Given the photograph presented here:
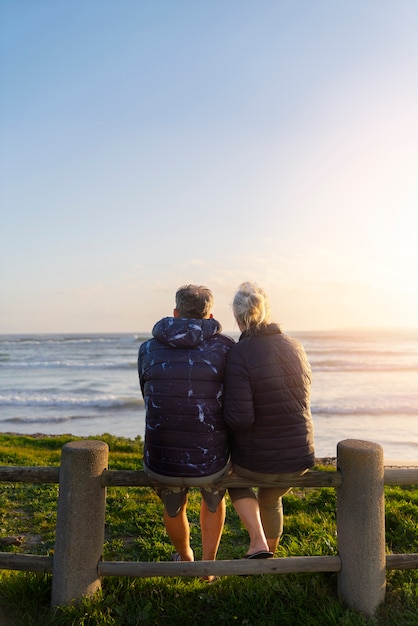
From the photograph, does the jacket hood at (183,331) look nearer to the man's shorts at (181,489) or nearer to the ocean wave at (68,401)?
the man's shorts at (181,489)

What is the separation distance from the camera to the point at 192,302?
360 centimetres

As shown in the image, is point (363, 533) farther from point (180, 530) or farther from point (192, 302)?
point (192, 302)

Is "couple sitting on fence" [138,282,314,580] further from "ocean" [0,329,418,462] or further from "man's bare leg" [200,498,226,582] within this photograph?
"ocean" [0,329,418,462]

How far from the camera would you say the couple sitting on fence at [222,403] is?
344 centimetres

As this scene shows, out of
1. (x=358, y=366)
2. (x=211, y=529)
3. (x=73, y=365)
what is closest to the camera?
(x=211, y=529)

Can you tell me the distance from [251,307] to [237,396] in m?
0.60

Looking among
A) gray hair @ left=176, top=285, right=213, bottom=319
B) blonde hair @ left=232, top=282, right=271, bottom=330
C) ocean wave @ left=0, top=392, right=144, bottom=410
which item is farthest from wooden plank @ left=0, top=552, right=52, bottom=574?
ocean wave @ left=0, top=392, right=144, bottom=410

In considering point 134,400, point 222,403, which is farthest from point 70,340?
point 222,403

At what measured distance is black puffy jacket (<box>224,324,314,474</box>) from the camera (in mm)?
3441

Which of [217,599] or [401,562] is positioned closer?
[217,599]

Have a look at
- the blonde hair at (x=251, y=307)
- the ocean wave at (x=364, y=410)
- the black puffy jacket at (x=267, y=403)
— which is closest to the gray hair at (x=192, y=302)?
the blonde hair at (x=251, y=307)

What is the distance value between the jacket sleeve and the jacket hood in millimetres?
240

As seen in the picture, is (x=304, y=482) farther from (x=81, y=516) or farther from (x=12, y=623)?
(x=12, y=623)

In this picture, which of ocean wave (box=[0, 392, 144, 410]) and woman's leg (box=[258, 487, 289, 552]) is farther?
ocean wave (box=[0, 392, 144, 410])
